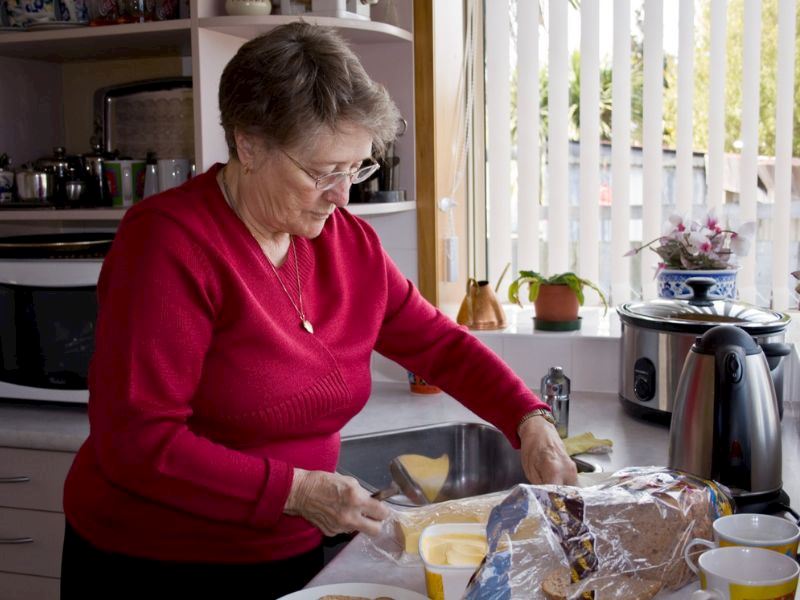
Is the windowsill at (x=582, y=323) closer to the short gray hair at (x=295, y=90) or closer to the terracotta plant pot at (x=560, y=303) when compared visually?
the terracotta plant pot at (x=560, y=303)

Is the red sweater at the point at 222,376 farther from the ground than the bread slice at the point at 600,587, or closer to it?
farther from the ground

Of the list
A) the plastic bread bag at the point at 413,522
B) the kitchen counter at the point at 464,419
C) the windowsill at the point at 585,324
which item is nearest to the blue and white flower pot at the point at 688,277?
the windowsill at the point at 585,324

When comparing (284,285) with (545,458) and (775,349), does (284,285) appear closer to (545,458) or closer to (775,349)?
(545,458)

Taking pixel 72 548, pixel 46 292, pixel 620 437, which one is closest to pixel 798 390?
pixel 620 437

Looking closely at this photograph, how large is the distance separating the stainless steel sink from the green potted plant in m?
0.41

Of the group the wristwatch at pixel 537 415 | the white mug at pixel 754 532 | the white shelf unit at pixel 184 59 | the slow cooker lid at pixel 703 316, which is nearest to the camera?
the white mug at pixel 754 532

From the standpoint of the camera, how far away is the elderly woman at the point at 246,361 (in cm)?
120

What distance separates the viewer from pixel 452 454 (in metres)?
2.02

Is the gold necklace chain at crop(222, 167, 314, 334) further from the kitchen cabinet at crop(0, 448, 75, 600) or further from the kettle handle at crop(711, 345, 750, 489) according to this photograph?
the kitchen cabinet at crop(0, 448, 75, 600)

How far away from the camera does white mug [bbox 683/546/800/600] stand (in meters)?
0.94

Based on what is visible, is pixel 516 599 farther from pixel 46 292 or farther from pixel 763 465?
pixel 46 292

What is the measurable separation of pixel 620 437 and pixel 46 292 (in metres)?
1.26

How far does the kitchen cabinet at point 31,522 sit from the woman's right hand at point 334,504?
0.95 m

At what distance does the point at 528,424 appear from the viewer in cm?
148
